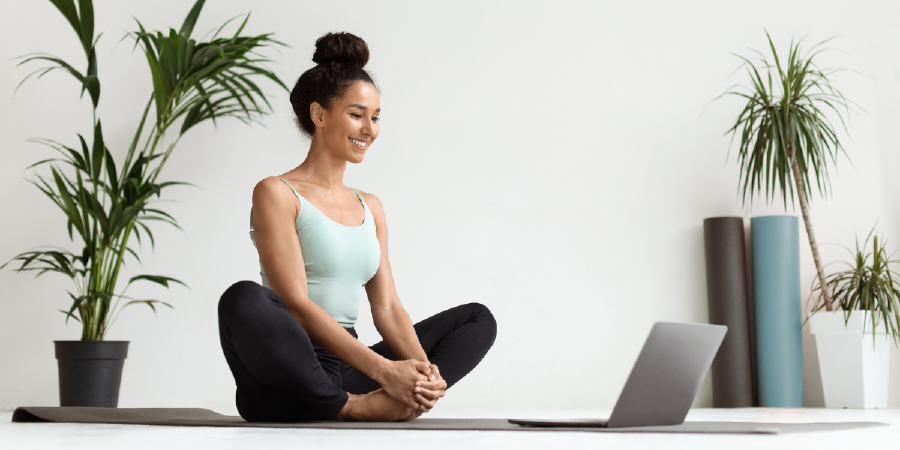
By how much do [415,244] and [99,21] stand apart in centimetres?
158

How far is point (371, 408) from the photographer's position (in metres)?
1.50

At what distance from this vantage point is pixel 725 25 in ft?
11.7

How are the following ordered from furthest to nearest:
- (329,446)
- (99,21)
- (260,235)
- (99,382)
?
(99,21)
(99,382)
(260,235)
(329,446)

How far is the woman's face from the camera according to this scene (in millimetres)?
1767

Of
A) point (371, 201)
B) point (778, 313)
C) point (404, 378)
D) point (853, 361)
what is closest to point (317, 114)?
point (371, 201)

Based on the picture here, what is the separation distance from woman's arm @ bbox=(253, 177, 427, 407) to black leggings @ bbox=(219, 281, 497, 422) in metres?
0.06

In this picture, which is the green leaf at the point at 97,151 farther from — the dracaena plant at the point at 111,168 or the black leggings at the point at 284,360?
the black leggings at the point at 284,360

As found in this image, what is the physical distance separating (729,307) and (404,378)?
2166 millimetres

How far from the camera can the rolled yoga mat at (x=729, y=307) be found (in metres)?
3.17

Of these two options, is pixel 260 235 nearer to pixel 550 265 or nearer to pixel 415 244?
pixel 415 244

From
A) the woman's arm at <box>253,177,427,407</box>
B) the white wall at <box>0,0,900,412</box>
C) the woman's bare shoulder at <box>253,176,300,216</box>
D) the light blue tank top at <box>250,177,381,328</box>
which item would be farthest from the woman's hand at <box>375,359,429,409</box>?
the white wall at <box>0,0,900,412</box>

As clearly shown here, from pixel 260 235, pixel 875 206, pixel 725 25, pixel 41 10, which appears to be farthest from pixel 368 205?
pixel 875 206

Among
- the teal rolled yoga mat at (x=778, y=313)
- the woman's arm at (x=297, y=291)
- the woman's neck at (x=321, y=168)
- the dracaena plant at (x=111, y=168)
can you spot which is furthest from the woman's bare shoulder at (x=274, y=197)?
the teal rolled yoga mat at (x=778, y=313)

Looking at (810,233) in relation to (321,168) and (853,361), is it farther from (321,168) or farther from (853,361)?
(321,168)
